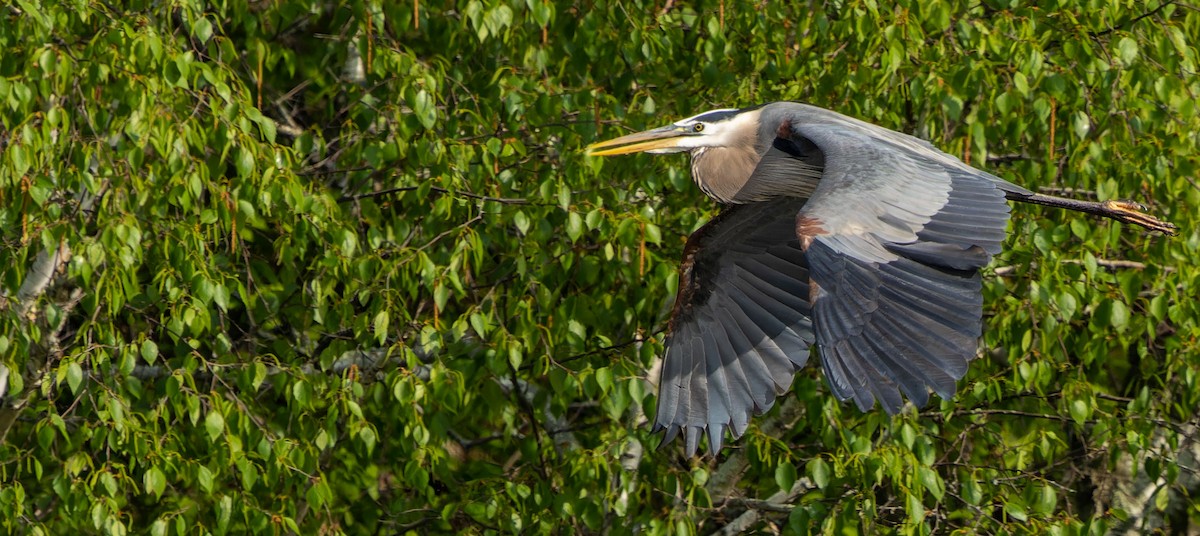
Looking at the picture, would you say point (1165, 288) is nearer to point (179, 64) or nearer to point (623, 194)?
point (623, 194)

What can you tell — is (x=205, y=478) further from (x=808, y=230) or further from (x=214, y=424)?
(x=808, y=230)

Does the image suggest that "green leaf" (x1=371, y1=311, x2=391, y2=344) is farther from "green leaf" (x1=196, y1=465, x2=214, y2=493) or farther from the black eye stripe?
the black eye stripe

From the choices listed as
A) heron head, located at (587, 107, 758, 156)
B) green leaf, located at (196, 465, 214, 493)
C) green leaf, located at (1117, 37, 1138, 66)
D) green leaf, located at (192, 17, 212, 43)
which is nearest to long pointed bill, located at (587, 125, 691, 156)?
heron head, located at (587, 107, 758, 156)

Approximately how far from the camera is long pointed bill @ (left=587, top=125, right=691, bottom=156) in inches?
206

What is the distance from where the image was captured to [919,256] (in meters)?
4.46

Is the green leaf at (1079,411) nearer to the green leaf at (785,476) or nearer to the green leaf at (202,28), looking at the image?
the green leaf at (785,476)

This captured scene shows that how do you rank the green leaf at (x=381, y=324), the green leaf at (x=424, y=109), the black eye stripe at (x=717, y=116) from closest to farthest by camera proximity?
1. the green leaf at (x=381, y=324)
2. the green leaf at (x=424, y=109)
3. the black eye stripe at (x=717, y=116)

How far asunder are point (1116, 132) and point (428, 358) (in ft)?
7.32

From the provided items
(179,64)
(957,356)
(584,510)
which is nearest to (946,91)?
(957,356)

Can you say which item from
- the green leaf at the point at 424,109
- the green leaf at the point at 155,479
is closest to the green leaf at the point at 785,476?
the green leaf at the point at 424,109

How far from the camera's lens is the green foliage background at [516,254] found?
4.89m

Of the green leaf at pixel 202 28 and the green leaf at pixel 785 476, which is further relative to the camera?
the green leaf at pixel 785 476

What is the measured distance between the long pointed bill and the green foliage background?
91 millimetres

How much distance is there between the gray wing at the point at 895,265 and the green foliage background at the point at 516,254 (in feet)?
1.69
